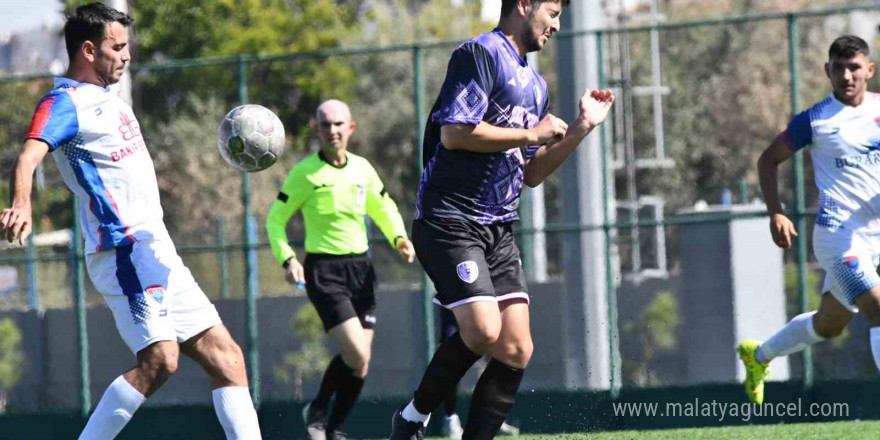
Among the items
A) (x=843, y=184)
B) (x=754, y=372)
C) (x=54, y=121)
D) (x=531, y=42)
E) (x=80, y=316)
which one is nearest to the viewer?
(x=54, y=121)

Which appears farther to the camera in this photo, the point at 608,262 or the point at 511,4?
the point at 608,262

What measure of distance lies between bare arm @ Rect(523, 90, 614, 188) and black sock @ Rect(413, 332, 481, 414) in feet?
2.63

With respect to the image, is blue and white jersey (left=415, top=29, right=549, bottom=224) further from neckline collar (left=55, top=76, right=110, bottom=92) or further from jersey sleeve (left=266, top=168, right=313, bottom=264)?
jersey sleeve (left=266, top=168, right=313, bottom=264)

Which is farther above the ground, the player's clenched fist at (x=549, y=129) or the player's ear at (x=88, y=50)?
the player's ear at (x=88, y=50)

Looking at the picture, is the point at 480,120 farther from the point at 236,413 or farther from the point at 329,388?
the point at 329,388

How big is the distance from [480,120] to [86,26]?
1.66 m

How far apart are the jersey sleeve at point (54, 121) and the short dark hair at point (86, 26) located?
0.92 ft

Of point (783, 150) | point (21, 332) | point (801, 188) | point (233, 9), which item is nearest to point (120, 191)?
point (783, 150)

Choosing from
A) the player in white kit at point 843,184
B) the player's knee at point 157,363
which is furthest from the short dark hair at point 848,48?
the player's knee at point 157,363

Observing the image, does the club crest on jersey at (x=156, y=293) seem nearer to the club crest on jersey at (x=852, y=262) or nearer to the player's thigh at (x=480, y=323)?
the player's thigh at (x=480, y=323)

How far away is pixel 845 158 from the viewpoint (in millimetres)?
7375

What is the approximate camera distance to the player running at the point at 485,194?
5.29 meters

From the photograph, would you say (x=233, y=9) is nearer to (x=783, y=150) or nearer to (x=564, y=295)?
(x=564, y=295)

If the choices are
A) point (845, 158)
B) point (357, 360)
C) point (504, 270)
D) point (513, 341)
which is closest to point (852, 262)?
point (845, 158)
